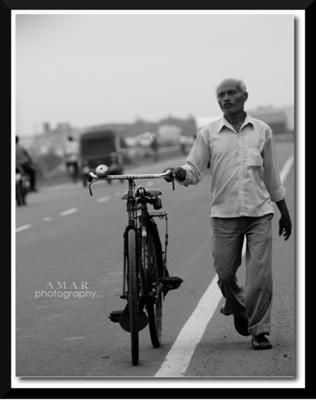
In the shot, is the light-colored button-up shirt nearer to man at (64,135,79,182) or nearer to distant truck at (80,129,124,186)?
man at (64,135,79,182)

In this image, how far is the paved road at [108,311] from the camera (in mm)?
8555

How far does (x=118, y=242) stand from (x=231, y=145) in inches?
355

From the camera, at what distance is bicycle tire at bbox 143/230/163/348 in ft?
29.2

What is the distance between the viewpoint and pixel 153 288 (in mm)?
9016

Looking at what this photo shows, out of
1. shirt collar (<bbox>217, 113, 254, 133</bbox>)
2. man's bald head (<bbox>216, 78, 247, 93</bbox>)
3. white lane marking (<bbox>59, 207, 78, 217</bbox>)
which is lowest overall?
white lane marking (<bbox>59, 207, 78, 217</bbox>)

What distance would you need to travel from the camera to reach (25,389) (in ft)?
26.4

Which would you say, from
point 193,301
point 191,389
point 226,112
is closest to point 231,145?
point 226,112

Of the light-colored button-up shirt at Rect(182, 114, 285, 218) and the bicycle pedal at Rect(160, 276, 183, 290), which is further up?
the light-colored button-up shirt at Rect(182, 114, 285, 218)

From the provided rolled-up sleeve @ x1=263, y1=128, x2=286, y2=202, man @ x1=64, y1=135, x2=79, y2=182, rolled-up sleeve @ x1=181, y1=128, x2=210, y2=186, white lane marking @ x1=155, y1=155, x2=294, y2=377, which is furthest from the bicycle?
man @ x1=64, y1=135, x2=79, y2=182

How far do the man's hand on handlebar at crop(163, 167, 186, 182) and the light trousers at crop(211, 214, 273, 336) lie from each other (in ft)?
1.62

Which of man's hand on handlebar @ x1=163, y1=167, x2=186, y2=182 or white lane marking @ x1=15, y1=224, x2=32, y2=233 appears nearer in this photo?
man's hand on handlebar @ x1=163, y1=167, x2=186, y2=182

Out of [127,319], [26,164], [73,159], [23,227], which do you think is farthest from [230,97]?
[73,159]

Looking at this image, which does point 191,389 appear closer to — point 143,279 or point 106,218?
point 143,279
